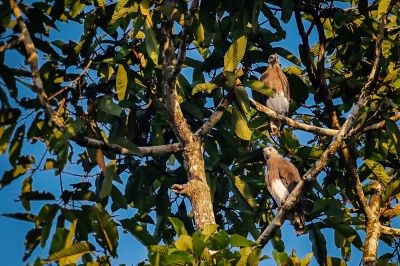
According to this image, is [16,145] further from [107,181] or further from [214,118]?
[214,118]

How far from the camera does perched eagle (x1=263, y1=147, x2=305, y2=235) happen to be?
6341 millimetres

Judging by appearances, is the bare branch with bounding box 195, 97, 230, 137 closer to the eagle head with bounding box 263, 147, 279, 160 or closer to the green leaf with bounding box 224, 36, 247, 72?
the green leaf with bounding box 224, 36, 247, 72

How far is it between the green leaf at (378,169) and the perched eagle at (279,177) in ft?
2.59

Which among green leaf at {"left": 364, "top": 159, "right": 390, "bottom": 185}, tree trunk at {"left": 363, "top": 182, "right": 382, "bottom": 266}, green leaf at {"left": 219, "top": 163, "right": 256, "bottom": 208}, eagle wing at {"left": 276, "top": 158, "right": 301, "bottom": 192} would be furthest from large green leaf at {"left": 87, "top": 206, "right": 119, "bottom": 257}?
eagle wing at {"left": 276, "top": 158, "right": 301, "bottom": 192}

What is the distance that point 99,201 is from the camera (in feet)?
13.5

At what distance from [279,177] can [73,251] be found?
3818 millimetres

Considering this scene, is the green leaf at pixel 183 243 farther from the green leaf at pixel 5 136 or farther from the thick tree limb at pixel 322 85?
the thick tree limb at pixel 322 85

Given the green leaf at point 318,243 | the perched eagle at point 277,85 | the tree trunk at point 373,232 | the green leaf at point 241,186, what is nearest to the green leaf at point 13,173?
the green leaf at point 241,186

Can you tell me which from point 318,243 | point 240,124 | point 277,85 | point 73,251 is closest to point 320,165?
point 240,124

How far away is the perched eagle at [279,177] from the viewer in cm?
634

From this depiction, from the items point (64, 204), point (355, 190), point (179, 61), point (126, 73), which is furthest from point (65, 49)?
point (355, 190)

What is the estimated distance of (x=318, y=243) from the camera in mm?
5449

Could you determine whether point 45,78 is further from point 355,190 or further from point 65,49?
point 355,190

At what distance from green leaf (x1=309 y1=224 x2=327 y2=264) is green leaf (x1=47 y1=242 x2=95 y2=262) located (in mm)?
2590
